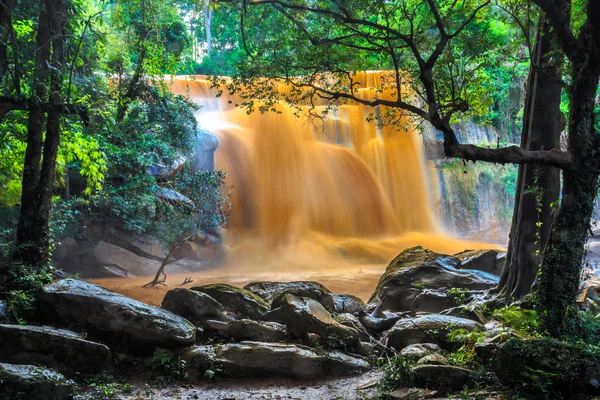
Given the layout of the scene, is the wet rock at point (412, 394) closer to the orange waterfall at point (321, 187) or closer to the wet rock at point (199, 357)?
the wet rock at point (199, 357)

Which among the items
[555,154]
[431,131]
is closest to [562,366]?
[555,154]

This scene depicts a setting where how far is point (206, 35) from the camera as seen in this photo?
37469mm

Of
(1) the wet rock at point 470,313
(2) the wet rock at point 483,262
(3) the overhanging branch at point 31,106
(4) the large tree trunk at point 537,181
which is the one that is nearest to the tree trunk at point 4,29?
(3) the overhanging branch at point 31,106

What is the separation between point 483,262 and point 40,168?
984cm

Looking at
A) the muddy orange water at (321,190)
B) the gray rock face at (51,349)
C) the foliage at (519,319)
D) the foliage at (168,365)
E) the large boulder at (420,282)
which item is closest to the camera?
the gray rock face at (51,349)

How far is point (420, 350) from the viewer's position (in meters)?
5.70

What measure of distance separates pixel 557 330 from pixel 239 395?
3.72 meters

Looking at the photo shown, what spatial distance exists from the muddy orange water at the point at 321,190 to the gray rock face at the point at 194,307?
9.32 m

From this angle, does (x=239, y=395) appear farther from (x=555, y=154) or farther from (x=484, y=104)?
(x=484, y=104)

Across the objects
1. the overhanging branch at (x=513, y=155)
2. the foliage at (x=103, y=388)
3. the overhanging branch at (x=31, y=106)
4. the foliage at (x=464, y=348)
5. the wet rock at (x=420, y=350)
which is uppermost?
the overhanging branch at (x=31, y=106)

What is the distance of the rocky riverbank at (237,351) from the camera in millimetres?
4691

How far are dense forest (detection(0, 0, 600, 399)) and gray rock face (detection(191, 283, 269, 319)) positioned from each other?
25mm

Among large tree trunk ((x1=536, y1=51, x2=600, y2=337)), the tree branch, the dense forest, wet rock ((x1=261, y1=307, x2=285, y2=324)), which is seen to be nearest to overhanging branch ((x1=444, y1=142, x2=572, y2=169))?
the dense forest

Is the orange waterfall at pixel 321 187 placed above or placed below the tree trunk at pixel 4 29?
below
